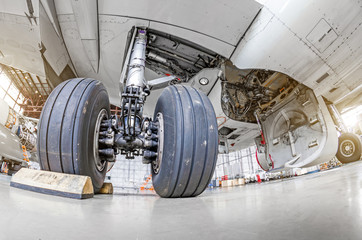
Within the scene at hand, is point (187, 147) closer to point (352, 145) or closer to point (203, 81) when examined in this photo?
point (203, 81)

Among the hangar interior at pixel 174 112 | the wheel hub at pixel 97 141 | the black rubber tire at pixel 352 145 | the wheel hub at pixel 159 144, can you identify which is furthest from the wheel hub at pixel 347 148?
the wheel hub at pixel 97 141

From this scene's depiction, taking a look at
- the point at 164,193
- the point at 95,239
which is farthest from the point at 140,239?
the point at 164,193

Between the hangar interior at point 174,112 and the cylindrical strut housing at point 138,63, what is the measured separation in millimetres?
16

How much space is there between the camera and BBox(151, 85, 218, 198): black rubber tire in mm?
1508

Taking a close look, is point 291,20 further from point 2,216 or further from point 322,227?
point 2,216

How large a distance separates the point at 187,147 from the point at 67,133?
92 centimetres

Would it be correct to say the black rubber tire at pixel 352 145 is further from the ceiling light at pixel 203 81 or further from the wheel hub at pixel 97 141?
the wheel hub at pixel 97 141

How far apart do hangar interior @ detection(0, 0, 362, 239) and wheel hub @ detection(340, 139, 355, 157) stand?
99 centimetres

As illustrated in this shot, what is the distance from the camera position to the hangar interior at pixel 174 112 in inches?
24.7

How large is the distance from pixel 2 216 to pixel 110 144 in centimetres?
120

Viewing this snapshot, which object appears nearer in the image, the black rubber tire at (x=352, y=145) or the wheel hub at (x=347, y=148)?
the black rubber tire at (x=352, y=145)

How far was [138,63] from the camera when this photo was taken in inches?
80.0

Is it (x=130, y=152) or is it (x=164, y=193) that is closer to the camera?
(x=164, y=193)

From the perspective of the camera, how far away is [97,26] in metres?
2.23
